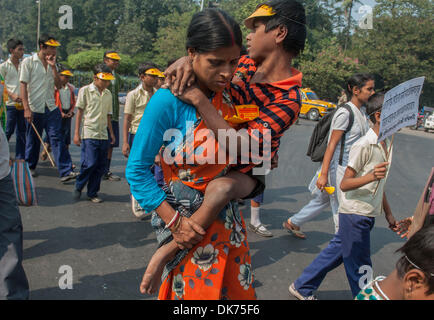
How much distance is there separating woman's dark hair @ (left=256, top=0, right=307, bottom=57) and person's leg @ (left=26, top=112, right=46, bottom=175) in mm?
5500

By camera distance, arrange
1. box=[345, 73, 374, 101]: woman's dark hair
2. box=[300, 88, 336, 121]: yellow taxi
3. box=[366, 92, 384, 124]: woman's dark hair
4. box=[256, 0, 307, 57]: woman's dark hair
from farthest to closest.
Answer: box=[300, 88, 336, 121]: yellow taxi → box=[345, 73, 374, 101]: woman's dark hair → box=[366, 92, 384, 124]: woman's dark hair → box=[256, 0, 307, 57]: woman's dark hair

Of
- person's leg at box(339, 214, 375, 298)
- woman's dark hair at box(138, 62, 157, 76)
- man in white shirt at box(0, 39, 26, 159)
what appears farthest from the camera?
man in white shirt at box(0, 39, 26, 159)

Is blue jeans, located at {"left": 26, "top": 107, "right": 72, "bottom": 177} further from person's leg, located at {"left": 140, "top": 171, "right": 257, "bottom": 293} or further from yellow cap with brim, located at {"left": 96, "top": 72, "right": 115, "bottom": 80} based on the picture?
person's leg, located at {"left": 140, "top": 171, "right": 257, "bottom": 293}

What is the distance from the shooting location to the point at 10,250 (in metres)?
2.44

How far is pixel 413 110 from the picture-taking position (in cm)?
253

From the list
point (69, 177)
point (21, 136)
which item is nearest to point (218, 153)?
point (69, 177)

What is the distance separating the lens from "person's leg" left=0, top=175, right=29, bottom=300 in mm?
2396

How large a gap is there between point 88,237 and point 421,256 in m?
3.57

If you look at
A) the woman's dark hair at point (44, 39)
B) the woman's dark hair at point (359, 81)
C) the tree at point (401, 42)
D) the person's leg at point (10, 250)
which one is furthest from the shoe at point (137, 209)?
the tree at point (401, 42)

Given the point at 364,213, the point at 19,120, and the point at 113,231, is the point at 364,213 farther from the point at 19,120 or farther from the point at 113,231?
the point at 19,120

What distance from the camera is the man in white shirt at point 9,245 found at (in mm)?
2398

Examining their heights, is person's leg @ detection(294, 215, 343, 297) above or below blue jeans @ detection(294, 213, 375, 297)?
below

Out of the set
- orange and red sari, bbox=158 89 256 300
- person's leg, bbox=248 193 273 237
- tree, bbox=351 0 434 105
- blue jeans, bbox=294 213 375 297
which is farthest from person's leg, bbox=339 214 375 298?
tree, bbox=351 0 434 105

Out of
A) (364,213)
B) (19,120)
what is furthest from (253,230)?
(19,120)
